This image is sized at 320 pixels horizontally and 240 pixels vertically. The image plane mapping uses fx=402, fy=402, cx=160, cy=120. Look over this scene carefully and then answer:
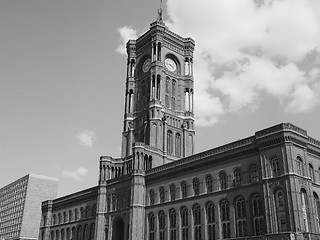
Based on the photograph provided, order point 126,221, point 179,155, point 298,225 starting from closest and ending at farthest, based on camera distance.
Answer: point 298,225 → point 126,221 → point 179,155

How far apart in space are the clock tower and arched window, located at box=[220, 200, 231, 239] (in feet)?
88.0

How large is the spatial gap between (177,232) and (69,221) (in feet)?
127

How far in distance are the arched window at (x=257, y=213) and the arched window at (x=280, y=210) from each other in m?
3.39

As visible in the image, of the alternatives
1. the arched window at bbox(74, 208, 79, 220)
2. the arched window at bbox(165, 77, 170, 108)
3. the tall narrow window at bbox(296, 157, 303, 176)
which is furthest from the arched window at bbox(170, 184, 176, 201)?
the arched window at bbox(74, 208, 79, 220)

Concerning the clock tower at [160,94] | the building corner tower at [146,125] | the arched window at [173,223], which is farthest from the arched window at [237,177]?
the clock tower at [160,94]

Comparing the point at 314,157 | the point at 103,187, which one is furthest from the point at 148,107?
the point at 314,157

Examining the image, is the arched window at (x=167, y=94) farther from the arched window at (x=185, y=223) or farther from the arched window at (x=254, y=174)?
the arched window at (x=254, y=174)

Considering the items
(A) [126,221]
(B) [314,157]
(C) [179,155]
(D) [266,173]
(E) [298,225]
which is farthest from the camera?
(C) [179,155]

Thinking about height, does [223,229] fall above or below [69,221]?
below

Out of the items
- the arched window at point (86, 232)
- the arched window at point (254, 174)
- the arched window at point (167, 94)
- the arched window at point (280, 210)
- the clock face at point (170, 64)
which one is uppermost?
the clock face at point (170, 64)

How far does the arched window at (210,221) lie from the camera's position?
60456 millimetres

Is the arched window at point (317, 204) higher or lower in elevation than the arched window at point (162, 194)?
lower

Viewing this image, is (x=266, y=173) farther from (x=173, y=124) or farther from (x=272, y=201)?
(x=173, y=124)

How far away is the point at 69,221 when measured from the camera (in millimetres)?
95062
